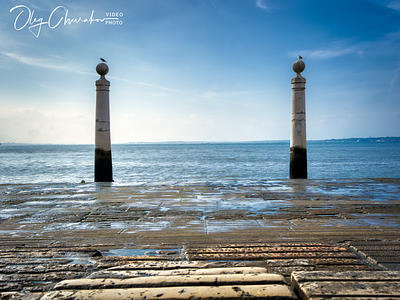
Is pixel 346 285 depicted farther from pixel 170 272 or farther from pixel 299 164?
pixel 299 164

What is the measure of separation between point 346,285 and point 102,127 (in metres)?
10.7

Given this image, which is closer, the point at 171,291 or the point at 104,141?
the point at 171,291

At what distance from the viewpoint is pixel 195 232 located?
170 inches

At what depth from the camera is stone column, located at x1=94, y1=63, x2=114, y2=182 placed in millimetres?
11508

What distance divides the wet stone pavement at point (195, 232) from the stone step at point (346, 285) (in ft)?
1.72

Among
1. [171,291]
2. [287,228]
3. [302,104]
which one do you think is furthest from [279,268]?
[302,104]

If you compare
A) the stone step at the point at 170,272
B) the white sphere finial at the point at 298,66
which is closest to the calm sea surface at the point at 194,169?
the white sphere finial at the point at 298,66

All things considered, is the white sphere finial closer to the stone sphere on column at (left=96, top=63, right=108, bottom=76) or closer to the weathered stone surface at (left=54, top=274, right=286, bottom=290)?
the stone sphere on column at (left=96, top=63, right=108, bottom=76)

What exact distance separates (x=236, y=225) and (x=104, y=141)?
27.1 feet

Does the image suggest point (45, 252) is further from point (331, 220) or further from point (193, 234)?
point (331, 220)

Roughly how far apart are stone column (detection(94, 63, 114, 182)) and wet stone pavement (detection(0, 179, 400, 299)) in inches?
151

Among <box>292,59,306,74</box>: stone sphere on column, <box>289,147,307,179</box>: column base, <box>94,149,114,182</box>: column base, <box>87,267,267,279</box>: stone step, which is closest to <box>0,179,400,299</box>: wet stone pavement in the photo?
<box>87,267,267,279</box>: stone step

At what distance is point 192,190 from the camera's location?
330 inches

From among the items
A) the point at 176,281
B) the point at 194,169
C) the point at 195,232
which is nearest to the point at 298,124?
the point at 195,232
